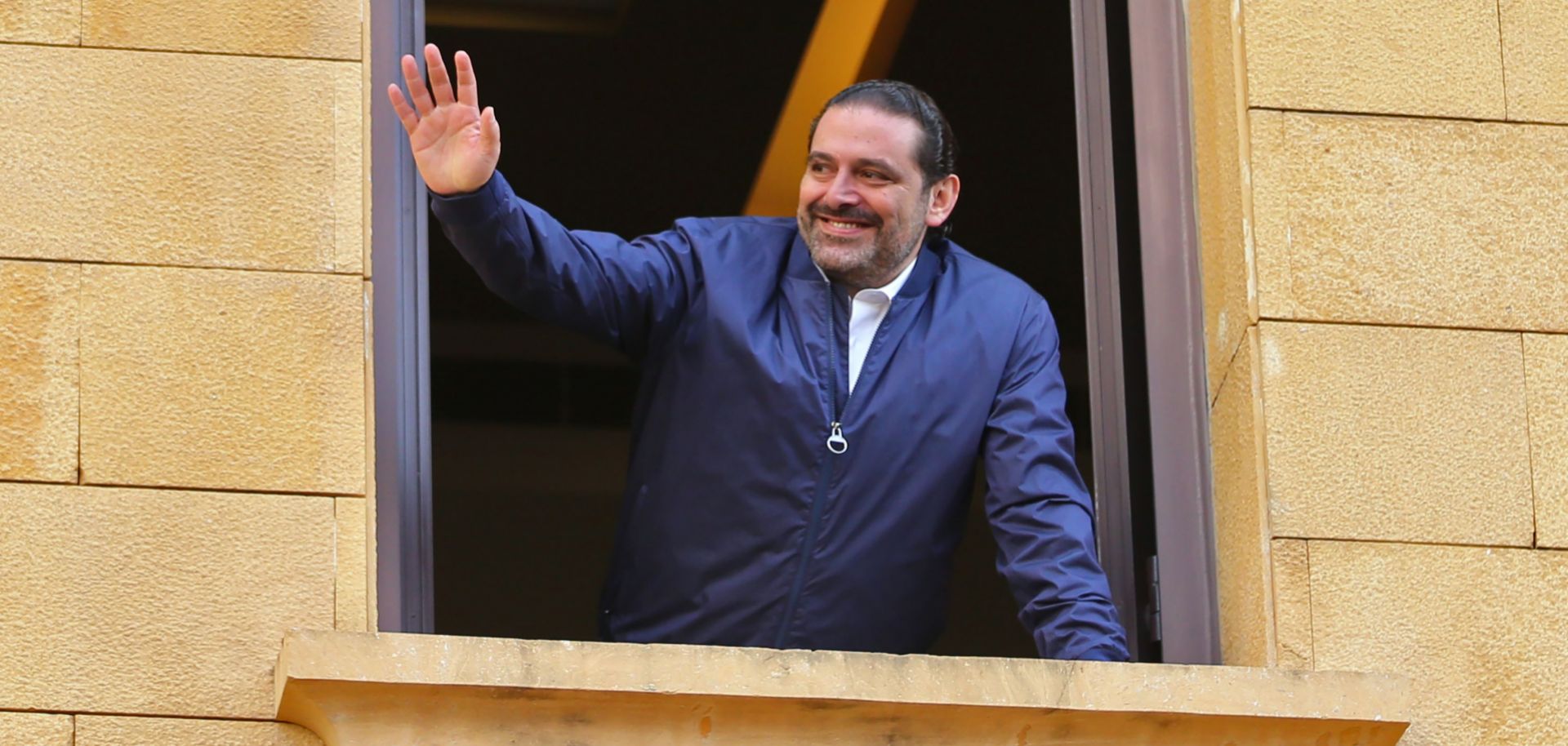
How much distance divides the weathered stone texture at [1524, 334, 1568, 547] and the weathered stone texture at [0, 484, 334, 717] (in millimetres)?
2007

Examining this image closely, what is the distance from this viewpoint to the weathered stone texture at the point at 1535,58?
4.52m

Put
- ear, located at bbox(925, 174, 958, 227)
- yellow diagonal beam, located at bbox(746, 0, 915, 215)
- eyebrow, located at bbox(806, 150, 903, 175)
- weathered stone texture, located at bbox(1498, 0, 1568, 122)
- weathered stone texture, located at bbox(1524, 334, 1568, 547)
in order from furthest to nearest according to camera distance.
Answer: yellow diagonal beam, located at bbox(746, 0, 915, 215) < ear, located at bbox(925, 174, 958, 227) < eyebrow, located at bbox(806, 150, 903, 175) < weathered stone texture, located at bbox(1498, 0, 1568, 122) < weathered stone texture, located at bbox(1524, 334, 1568, 547)

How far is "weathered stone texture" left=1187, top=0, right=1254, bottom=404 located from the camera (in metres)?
4.35

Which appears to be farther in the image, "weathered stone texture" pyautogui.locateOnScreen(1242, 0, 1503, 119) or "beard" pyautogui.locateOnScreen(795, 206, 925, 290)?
"beard" pyautogui.locateOnScreen(795, 206, 925, 290)

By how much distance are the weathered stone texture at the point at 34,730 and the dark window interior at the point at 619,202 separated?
4103mm

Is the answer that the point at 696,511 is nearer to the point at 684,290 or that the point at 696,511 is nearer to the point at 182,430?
the point at 684,290

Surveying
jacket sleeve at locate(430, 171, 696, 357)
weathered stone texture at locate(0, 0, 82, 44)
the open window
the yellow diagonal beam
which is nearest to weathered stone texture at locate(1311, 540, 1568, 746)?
the open window

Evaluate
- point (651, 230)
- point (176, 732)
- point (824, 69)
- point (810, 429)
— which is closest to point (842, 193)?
point (810, 429)

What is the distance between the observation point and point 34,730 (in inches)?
149

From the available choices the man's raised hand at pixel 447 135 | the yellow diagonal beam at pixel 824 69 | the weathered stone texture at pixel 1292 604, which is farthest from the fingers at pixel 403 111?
the yellow diagonal beam at pixel 824 69

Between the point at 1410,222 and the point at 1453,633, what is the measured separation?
722mm

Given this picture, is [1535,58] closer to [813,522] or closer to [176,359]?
[813,522]

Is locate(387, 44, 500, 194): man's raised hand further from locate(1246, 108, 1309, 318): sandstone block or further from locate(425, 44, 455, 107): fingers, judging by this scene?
locate(1246, 108, 1309, 318): sandstone block

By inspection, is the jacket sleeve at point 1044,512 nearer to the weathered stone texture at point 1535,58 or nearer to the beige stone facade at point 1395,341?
the beige stone facade at point 1395,341
